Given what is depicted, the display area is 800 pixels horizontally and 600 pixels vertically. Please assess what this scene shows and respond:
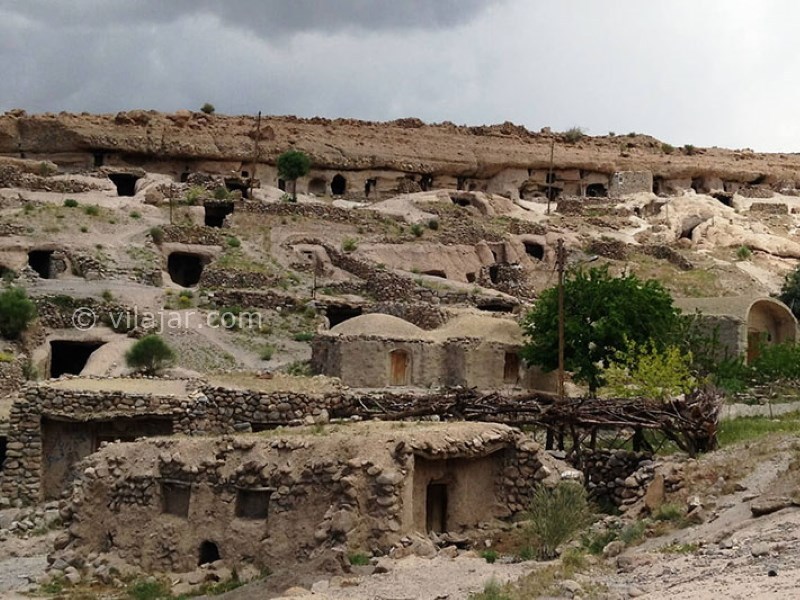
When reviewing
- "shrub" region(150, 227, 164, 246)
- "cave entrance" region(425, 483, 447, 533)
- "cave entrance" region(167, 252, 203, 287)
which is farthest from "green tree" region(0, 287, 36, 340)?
"cave entrance" region(425, 483, 447, 533)

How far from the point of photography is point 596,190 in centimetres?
6059

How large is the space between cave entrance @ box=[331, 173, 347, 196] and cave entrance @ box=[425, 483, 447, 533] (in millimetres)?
39527

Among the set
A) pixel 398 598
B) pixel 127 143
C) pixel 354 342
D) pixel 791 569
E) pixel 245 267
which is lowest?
pixel 398 598

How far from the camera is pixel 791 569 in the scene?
10.5 m

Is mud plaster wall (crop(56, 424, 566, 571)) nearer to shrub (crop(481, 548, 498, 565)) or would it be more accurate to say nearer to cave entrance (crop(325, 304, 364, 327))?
shrub (crop(481, 548, 498, 565))

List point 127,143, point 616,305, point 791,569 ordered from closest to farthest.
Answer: point 791,569 < point 616,305 < point 127,143

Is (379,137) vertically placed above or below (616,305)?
above

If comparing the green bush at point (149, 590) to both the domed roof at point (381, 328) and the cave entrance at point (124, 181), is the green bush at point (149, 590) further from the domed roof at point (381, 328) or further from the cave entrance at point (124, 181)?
the cave entrance at point (124, 181)

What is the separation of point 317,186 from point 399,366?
27.9 m

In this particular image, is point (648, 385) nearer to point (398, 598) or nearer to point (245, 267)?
point (398, 598)

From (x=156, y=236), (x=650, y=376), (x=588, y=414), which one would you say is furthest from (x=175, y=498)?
(x=156, y=236)

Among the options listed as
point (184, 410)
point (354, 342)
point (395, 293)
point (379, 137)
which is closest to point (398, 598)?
point (184, 410)

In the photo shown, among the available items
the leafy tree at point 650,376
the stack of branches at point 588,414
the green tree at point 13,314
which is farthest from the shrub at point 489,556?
the green tree at point 13,314

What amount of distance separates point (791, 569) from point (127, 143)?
45422 mm
